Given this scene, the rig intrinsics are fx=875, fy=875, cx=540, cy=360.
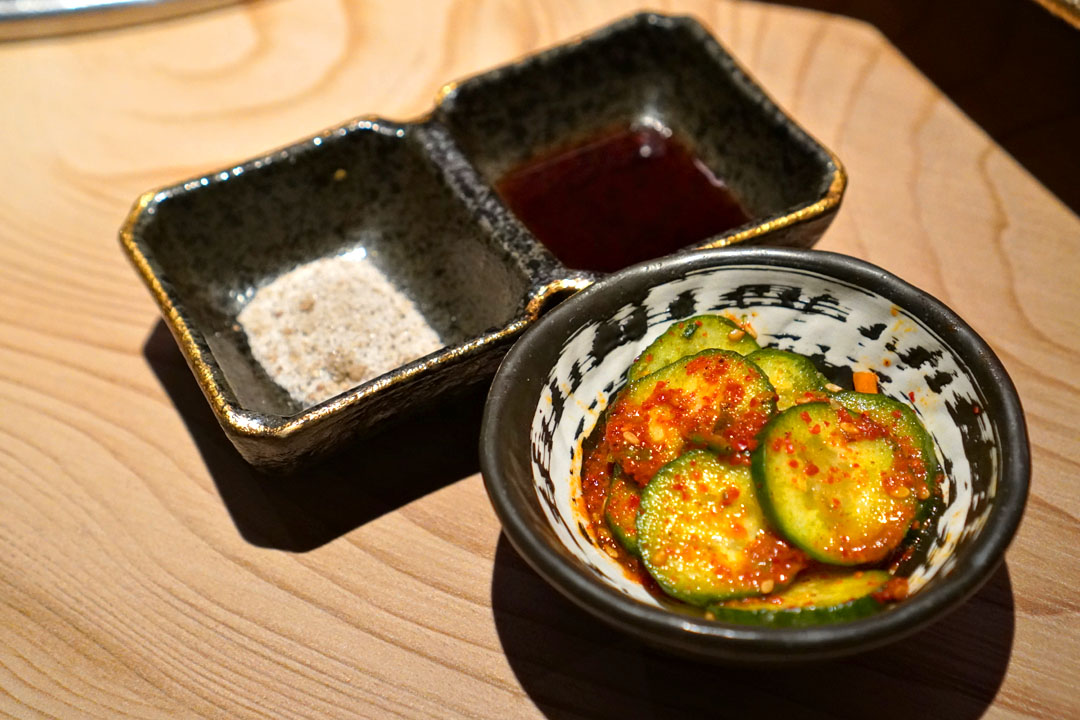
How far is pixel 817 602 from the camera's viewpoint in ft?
3.93

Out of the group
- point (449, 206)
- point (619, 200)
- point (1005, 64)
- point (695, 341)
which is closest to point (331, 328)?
point (449, 206)

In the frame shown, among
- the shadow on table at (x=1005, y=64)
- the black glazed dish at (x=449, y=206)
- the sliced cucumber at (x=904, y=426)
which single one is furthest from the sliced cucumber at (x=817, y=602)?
the shadow on table at (x=1005, y=64)

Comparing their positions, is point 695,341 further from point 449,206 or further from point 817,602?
point 449,206

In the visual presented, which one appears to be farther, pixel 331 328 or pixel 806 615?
pixel 331 328

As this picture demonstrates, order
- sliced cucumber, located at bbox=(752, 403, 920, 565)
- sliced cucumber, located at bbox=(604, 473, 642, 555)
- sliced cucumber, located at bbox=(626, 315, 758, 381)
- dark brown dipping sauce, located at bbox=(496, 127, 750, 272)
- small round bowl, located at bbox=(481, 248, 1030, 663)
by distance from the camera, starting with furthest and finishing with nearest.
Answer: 1. dark brown dipping sauce, located at bbox=(496, 127, 750, 272)
2. sliced cucumber, located at bbox=(626, 315, 758, 381)
3. sliced cucumber, located at bbox=(604, 473, 642, 555)
4. sliced cucumber, located at bbox=(752, 403, 920, 565)
5. small round bowl, located at bbox=(481, 248, 1030, 663)

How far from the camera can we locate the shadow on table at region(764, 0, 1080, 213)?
7.27 ft

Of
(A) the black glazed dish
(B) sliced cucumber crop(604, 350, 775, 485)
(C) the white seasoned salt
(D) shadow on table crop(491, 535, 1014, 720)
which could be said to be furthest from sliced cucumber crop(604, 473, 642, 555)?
(C) the white seasoned salt

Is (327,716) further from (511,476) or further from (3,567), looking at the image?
(3,567)

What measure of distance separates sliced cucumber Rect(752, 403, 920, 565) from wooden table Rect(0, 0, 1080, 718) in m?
0.27

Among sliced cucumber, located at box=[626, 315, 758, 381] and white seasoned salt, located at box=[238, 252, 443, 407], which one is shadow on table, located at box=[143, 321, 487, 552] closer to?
white seasoned salt, located at box=[238, 252, 443, 407]

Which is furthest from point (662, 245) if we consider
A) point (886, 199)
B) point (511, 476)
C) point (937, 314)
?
point (511, 476)

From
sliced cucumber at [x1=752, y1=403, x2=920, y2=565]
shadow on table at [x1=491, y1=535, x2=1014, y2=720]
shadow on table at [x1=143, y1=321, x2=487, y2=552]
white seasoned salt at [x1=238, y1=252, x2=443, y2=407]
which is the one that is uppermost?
sliced cucumber at [x1=752, y1=403, x2=920, y2=565]

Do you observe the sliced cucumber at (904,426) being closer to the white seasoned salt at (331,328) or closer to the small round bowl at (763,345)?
the small round bowl at (763,345)

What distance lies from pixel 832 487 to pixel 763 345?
40 cm
